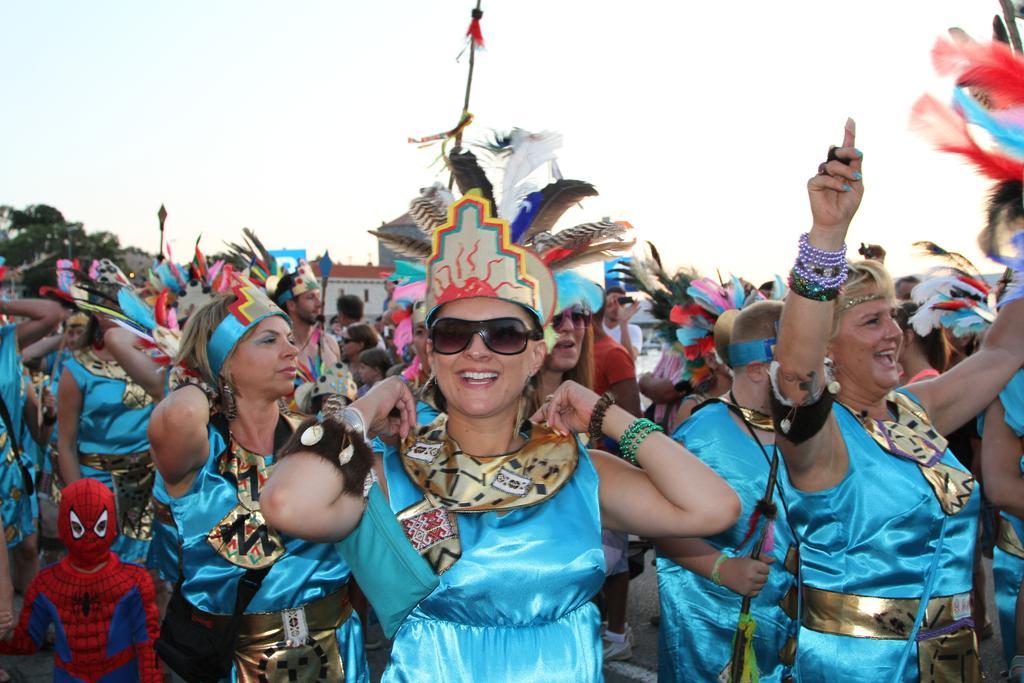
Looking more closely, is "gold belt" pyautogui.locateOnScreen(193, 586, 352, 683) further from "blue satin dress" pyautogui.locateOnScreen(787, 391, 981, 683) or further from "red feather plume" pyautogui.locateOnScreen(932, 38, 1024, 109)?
"red feather plume" pyautogui.locateOnScreen(932, 38, 1024, 109)

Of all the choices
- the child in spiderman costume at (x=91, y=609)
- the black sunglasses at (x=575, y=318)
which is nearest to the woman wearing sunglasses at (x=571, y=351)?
the black sunglasses at (x=575, y=318)

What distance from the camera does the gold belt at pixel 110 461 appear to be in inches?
210

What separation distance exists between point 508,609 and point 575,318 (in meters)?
2.22

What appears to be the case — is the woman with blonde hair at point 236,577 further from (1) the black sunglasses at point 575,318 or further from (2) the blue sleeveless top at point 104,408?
(2) the blue sleeveless top at point 104,408

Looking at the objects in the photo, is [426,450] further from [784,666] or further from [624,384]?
[624,384]

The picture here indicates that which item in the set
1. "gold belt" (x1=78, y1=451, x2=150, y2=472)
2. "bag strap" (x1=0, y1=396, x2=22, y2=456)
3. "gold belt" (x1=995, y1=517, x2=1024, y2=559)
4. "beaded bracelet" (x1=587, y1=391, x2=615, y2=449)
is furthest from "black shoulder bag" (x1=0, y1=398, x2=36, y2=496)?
"gold belt" (x1=995, y1=517, x2=1024, y2=559)

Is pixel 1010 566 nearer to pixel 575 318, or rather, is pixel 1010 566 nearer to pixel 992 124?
pixel 575 318

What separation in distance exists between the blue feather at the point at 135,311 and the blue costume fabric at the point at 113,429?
1337mm

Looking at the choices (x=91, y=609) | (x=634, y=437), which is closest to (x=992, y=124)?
(x=634, y=437)

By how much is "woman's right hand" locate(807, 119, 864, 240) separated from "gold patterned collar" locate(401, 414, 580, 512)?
2.91 feet

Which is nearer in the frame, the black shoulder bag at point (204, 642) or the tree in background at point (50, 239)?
the black shoulder bag at point (204, 642)

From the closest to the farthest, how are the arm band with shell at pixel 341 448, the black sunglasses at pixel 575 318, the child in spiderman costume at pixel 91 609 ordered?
1. the arm band with shell at pixel 341 448
2. the child in spiderman costume at pixel 91 609
3. the black sunglasses at pixel 575 318

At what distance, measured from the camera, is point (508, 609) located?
2062 millimetres

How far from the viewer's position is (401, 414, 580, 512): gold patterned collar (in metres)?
2.15
